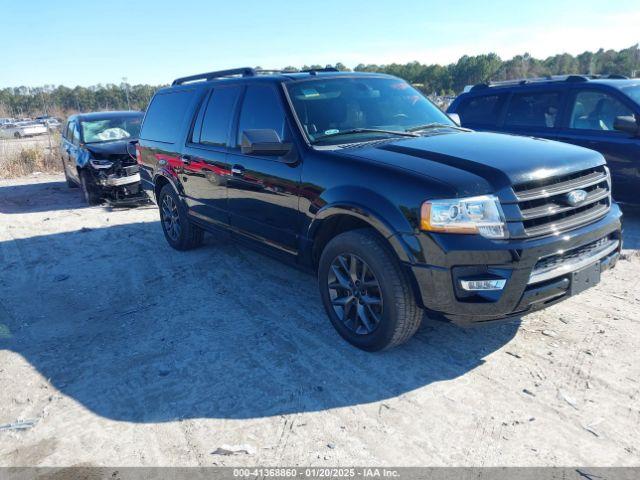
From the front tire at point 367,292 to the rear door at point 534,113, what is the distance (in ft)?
15.1

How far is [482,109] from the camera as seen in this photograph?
751 cm

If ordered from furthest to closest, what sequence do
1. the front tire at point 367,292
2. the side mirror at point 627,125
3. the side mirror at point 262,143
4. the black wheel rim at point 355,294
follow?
1. the side mirror at point 627,125
2. the side mirror at point 262,143
3. the black wheel rim at point 355,294
4. the front tire at point 367,292

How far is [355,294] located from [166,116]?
12.9ft

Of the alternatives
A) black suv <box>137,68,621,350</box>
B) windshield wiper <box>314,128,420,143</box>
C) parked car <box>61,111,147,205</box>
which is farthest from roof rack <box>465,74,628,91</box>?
parked car <box>61,111,147,205</box>

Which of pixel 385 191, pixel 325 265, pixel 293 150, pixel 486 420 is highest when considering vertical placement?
pixel 293 150

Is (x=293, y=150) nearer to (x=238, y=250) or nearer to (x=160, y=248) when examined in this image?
(x=238, y=250)

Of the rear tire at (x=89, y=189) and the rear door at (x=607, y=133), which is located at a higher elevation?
the rear door at (x=607, y=133)

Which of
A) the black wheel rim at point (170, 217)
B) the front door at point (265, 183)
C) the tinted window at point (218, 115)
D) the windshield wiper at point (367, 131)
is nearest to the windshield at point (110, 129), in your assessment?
the black wheel rim at point (170, 217)

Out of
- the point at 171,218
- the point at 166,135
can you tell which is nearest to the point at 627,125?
the point at 166,135

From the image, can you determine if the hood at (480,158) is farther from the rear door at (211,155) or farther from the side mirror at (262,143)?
the rear door at (211,155)

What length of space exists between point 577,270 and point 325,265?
171 centimetres

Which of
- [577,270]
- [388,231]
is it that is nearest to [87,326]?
[388,231]

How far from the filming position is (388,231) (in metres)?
3.07

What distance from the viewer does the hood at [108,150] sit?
30.4 ft
